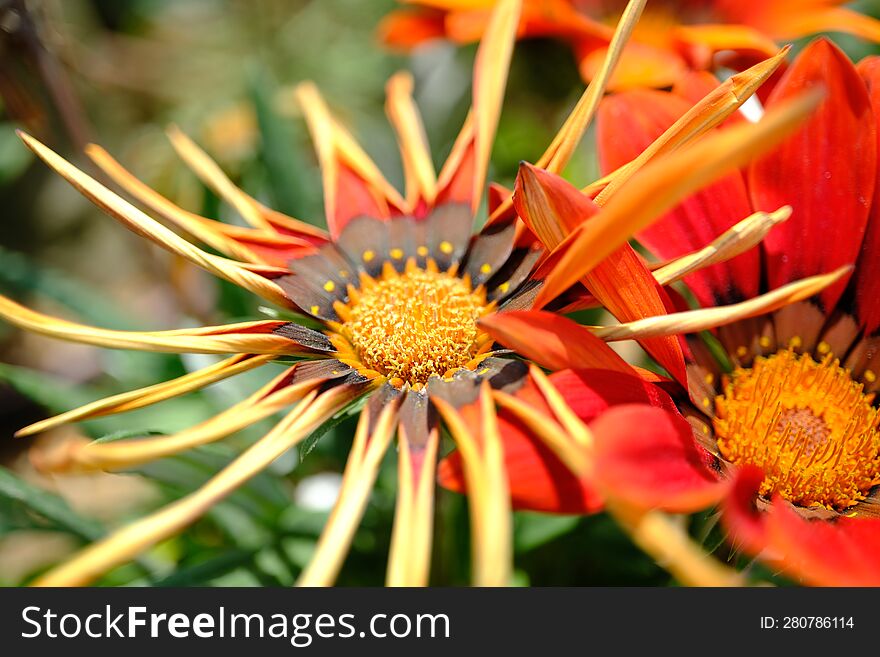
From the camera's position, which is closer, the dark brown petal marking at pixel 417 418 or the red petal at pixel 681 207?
the dark brown petal marking at pixel 417 418

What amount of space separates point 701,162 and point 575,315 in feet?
1.96

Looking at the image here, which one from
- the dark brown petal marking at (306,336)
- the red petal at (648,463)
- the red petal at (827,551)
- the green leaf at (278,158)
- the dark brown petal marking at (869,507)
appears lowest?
the red petal at (827,551)

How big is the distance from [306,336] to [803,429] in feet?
1.52

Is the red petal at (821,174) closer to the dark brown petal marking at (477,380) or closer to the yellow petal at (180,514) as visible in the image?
the dark brown petal marking at (477,380)

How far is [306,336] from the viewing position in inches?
30.4

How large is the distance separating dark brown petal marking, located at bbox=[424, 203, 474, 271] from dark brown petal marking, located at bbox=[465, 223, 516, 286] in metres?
0.01

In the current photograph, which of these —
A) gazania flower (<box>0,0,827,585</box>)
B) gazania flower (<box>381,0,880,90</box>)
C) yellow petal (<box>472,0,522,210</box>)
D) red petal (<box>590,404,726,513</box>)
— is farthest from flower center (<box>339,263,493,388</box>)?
gazania flower (<box>381,0,880,90</box>)

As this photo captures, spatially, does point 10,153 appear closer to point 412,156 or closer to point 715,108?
point 412,156

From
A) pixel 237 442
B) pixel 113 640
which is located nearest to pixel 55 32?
pixel 237 442

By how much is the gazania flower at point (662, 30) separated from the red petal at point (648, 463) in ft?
1.70

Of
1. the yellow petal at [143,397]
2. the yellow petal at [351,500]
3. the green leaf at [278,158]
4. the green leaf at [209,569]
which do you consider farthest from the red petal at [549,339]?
the green leaf at [278,158]

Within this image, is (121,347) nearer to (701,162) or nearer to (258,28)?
(701,162)

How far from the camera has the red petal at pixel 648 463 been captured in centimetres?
48

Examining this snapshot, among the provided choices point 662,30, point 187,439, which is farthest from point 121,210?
point 662,30
